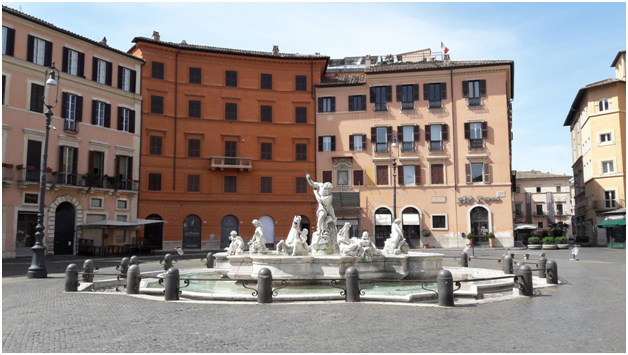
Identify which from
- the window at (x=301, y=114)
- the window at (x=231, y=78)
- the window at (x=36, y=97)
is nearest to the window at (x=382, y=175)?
the window at (x=301, y=114)

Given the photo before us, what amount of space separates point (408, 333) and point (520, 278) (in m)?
5.61

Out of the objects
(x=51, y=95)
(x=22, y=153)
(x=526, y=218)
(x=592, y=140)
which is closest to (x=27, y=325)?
(x=22, y=153)

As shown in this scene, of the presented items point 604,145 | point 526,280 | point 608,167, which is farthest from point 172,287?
point 608,167

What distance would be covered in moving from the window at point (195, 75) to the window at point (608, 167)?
123ft

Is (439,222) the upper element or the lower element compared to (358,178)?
lower

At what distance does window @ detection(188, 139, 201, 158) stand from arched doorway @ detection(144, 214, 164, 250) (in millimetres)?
5786

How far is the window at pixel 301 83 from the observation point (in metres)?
47.4

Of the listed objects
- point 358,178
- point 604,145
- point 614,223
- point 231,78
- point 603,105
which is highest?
point 231,78

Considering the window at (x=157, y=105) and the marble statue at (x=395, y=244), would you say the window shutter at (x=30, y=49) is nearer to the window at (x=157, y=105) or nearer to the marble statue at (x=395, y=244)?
the window at (x=157, y=105)

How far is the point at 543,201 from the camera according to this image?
88.4 meters

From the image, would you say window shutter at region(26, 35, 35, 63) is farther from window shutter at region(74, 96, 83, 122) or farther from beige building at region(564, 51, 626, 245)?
beige building at region(564, 51, 626, 245)

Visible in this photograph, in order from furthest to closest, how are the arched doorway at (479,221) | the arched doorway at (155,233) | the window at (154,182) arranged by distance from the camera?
the arched doorway at (479,221) < the window at (154,182) < the arched doorway at (155,233)

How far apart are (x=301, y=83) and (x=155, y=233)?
17.9 m

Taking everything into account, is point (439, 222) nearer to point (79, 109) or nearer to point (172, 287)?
point (79, 109)
